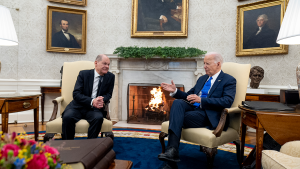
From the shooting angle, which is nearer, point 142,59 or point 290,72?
point 290,72

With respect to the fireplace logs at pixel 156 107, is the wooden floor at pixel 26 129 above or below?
below

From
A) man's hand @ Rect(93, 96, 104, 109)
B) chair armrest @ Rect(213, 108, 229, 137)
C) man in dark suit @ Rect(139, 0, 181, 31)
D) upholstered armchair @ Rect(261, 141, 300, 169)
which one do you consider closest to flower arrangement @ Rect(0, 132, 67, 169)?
upholstered armchair @ Rect(261, 141, 300, 169)

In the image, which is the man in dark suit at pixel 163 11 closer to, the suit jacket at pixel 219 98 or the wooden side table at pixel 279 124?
the suit jacket at pixel 219 98

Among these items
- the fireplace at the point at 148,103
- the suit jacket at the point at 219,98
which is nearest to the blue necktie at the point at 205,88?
the suit jacket at the point at 219,98

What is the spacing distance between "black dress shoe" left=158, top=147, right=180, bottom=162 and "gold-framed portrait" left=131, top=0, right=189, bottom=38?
3213 millimetres

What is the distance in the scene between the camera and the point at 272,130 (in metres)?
1.46

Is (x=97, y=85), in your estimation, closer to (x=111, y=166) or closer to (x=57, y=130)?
(x=57, y=130)

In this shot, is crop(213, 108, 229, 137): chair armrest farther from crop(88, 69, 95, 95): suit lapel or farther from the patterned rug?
crop(88, 69, 95, 95): suit lapel

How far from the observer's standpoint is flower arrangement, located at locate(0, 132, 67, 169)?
482 millimetres

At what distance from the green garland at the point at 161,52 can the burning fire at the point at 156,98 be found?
79 cm

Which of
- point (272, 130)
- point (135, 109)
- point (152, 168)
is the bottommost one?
point (152, 168)

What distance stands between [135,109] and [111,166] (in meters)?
3.21

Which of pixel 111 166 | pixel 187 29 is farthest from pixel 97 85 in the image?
pixel 187 29

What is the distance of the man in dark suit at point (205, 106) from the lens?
192cm
